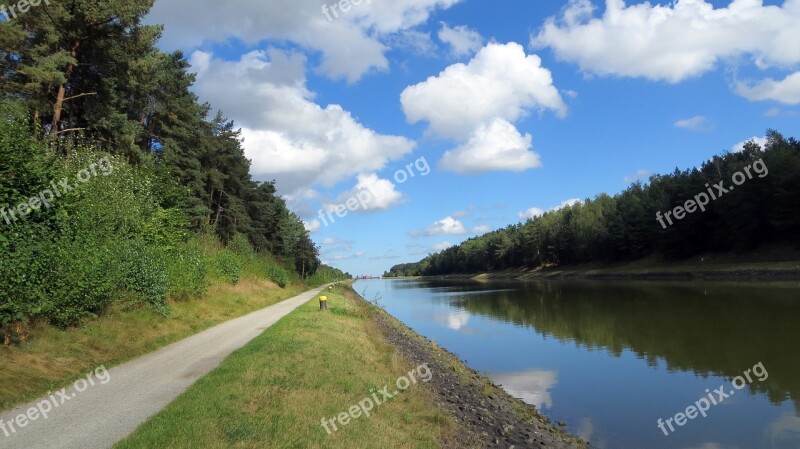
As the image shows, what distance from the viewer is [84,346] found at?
1380 cm

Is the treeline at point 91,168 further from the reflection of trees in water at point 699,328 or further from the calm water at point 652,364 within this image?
the reflection of trees in water at point 699,328

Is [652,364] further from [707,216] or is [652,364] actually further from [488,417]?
[707,216]

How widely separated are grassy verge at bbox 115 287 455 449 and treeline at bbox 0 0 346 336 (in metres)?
5.12

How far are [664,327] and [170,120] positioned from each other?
31694 mm

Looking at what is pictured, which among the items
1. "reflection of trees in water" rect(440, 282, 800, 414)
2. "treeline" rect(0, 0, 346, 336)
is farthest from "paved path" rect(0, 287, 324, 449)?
"reflection of trees in water" rect(440, 282, 800, 414)

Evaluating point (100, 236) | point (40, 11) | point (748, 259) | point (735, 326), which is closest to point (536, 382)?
point (735, 326)

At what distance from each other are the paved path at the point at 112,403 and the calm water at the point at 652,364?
9.27 m

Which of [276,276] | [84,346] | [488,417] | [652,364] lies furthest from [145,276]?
[276,276]

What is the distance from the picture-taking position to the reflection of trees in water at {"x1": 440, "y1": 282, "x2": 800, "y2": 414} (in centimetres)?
1694

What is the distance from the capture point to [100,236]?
1792 cm

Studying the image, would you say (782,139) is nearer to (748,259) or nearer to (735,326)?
(748,259)

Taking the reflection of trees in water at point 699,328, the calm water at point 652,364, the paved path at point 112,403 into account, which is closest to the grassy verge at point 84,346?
the paved path at point 112,403

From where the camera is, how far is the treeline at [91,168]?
530 inches

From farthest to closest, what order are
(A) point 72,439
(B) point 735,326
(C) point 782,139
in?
(C) point 782,139
(B) point 735,326
(A) point 72,439
